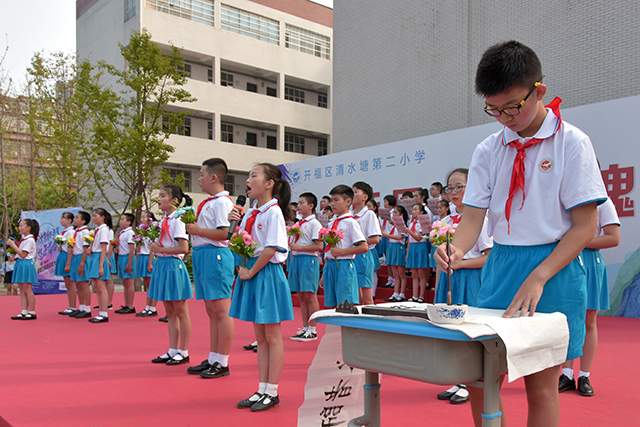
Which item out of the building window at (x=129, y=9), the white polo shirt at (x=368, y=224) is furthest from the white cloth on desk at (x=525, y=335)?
the building window at (x=129, y=9)

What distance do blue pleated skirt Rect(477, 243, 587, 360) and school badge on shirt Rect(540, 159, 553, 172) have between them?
Result: 0.79ft

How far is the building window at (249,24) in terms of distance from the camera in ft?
77.0

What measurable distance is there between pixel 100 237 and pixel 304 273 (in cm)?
361

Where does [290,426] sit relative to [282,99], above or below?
below

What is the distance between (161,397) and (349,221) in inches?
102

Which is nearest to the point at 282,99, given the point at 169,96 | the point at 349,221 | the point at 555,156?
the point at 169,96

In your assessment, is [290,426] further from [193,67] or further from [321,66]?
[321,66]

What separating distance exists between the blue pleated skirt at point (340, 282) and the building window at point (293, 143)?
804 inches

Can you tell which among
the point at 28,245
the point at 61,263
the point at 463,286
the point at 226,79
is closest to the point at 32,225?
the point at 28,245

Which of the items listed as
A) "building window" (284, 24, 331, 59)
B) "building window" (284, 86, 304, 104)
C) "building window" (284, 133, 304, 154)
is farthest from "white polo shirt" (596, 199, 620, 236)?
"building window" (284, 86, 304, 104)

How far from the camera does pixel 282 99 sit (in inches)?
969

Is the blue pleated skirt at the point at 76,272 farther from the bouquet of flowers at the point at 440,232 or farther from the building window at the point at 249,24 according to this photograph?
the building window at the point at 249,24

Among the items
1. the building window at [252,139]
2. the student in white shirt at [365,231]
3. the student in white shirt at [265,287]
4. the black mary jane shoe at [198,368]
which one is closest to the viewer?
the student in white shirt at [265,287]

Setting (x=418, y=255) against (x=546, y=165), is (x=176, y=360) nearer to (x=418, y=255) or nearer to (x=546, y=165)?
(x=546, y=165)
